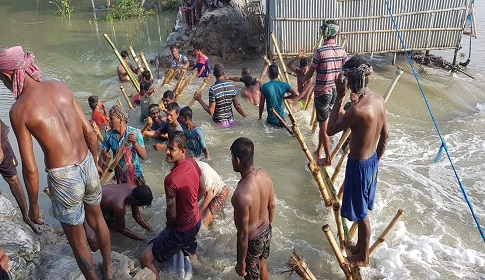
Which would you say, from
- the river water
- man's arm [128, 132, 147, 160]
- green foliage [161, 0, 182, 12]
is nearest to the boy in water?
the river water

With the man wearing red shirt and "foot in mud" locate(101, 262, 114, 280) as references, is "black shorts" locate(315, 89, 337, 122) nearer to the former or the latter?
the man wearing red shirt

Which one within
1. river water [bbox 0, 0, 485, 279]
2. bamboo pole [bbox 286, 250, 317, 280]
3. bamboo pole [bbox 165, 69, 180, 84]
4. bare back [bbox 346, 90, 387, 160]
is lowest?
river water [bbox 0, 0, 485, 279]

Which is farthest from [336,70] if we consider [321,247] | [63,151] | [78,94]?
[78,94]

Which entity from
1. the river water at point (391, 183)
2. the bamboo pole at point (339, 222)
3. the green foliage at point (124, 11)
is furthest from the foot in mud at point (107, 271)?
the green foliage at point (124, 11)

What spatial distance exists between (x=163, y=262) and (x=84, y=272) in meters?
0.83

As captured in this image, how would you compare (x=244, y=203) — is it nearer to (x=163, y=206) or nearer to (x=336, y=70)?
(x=163, y=206)

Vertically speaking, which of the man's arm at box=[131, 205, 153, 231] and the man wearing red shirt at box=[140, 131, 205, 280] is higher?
the man wearing red shirt at box=[140, 131, 205, 280]

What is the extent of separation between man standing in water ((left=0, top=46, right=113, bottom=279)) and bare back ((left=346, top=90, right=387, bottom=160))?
212 cm

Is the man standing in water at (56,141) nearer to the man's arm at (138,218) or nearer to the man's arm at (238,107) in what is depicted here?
the man's arm at (138,218)

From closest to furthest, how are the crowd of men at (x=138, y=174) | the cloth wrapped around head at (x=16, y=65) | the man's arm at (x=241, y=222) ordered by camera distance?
the cloth wrapped around head at (x=16, y=65) < the crowd of men at (x=138, y=174) < the man's arm at (x=241, y=222)

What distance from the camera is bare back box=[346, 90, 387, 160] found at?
336cm

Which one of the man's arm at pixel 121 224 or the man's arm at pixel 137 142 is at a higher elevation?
the man's arm at pixel 137 142

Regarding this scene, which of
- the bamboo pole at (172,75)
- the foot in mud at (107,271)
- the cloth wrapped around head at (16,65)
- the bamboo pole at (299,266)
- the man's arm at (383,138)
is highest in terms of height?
the cloth wrapped around head at (16,65)

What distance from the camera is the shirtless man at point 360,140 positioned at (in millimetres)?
3375
